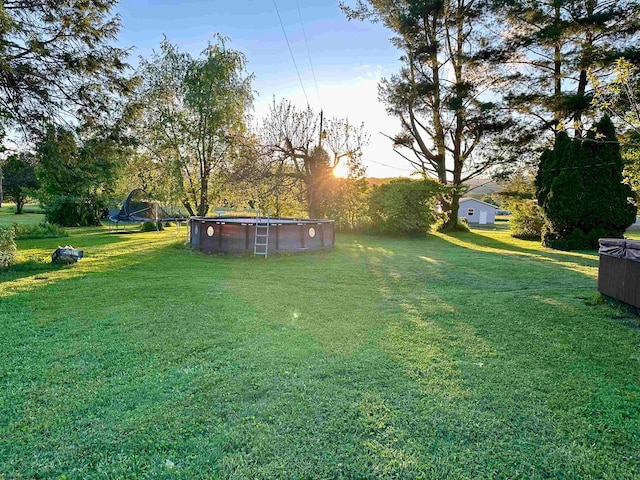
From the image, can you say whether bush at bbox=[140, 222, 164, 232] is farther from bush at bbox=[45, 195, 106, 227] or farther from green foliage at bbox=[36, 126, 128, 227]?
green foliage at bbox=[36, 126, 128, 227]

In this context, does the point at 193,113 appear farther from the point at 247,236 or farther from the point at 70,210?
the point at 70,210

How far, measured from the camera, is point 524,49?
15.9 meters

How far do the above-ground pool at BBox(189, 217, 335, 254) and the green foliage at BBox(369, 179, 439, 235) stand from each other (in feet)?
21.6

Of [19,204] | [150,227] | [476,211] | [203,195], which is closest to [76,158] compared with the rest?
[203,195]

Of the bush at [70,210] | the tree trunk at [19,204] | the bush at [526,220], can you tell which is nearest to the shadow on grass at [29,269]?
the bush at [70,210]

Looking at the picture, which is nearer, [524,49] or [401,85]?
[524,49]

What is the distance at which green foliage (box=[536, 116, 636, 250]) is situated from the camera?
1235cm

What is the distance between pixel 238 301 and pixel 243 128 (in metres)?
12.9

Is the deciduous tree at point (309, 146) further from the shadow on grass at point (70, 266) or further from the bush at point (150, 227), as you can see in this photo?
the bush at point (150, 227)

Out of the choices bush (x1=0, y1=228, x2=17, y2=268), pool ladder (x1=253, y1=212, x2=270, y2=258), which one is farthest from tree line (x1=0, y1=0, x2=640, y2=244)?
pool ladder (x1=253, y1=212, x2=270, y2=258)

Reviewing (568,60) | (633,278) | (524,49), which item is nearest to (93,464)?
(633,278)

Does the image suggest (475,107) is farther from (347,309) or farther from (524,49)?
(347,309)

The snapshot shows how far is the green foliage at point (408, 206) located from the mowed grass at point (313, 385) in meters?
11.0

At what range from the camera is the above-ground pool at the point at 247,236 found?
33.2ft
